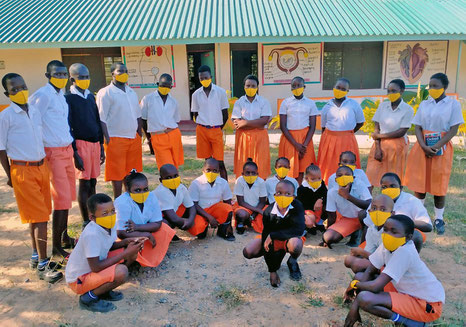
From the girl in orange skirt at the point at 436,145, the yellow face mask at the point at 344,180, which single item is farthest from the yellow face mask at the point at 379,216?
the girl in orange skirt at the point at 436,145

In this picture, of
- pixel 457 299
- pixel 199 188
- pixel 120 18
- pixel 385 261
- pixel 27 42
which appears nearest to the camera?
pixel 385 261

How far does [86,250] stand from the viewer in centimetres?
282

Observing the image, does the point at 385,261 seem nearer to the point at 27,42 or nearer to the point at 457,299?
the point at 457,299

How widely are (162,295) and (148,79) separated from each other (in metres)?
8.74

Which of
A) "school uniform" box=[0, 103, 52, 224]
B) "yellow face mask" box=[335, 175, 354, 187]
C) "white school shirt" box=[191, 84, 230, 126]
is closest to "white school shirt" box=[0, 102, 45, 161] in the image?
"school uniform" box=[0, 103, 52, 224]

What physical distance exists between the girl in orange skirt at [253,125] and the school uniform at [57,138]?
2219mm

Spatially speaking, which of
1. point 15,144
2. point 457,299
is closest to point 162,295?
point 15,144

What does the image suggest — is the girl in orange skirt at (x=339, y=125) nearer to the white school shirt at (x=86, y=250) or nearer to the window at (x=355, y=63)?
the white school shirt at (x=86, y=250)

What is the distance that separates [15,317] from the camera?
285cm

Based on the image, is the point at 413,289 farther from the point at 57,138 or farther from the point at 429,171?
the point at 57,138

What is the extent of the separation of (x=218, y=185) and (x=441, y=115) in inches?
100

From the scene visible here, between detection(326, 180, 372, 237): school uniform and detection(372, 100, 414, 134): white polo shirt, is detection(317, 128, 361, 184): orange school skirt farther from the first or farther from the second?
detection(326, 180, 372, 237): school uniform

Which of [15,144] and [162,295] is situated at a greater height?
[15,144]

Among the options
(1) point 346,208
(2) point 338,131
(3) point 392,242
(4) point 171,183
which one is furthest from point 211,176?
(3) point 392,242
